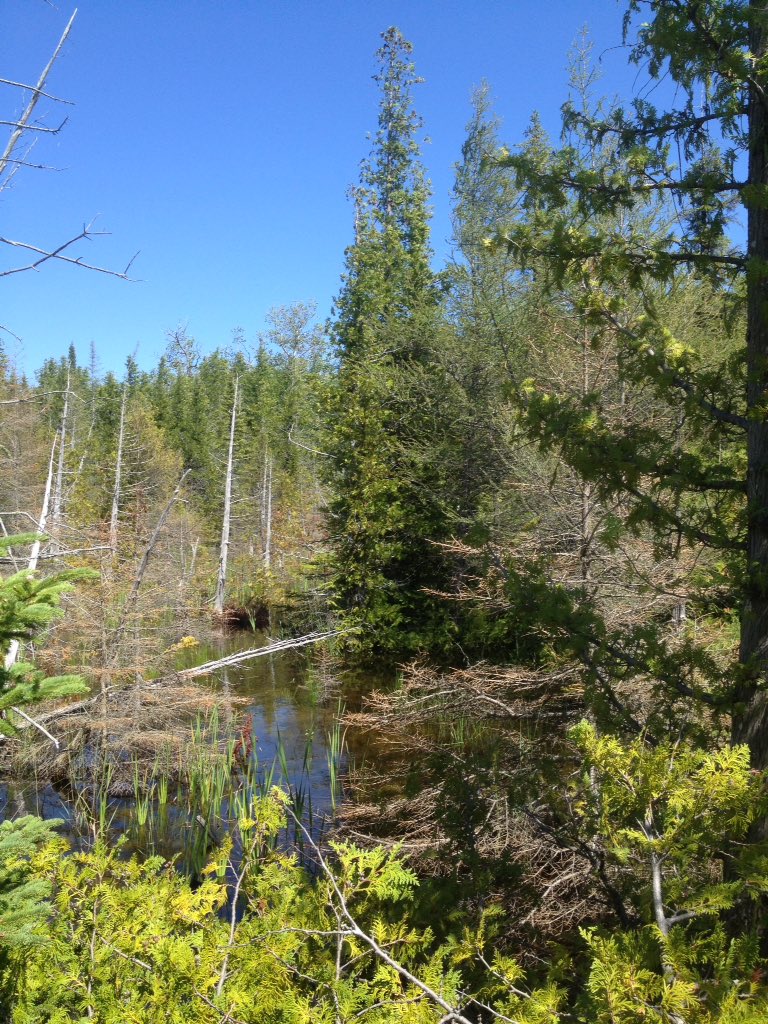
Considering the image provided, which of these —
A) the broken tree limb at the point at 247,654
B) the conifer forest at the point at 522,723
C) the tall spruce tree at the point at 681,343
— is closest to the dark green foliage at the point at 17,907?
the conifer forest at the point at 522,723

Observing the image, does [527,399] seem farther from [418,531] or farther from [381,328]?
[381,328]

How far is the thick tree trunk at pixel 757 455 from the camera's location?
3014 mm

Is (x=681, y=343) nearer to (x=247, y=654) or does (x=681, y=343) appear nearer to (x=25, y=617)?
(x=25, y=617)

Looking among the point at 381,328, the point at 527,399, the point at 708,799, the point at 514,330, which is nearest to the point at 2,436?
the point at 381,328

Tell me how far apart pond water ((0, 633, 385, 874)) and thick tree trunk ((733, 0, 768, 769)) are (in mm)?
2858

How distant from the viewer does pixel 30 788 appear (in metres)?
7.83

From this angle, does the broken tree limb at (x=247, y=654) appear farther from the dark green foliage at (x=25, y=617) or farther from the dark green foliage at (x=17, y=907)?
the dark green foliage at (x=25, y=617)

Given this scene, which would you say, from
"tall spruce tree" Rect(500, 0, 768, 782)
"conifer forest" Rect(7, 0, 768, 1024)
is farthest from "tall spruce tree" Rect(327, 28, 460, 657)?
"tall spruce tree" Rect(500, 0, 768, 782)

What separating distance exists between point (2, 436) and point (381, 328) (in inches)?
677

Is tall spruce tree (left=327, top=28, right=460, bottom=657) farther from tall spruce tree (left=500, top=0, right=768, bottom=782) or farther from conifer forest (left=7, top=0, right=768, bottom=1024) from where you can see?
tall spruce tree (left=500, top=0, right=768, bottom=782)

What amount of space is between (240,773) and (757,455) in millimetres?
5926

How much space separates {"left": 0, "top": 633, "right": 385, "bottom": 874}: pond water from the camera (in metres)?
6.51

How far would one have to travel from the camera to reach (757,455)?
321 centimetres

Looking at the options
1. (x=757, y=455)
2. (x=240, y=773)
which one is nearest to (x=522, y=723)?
(x=240, y=773)
